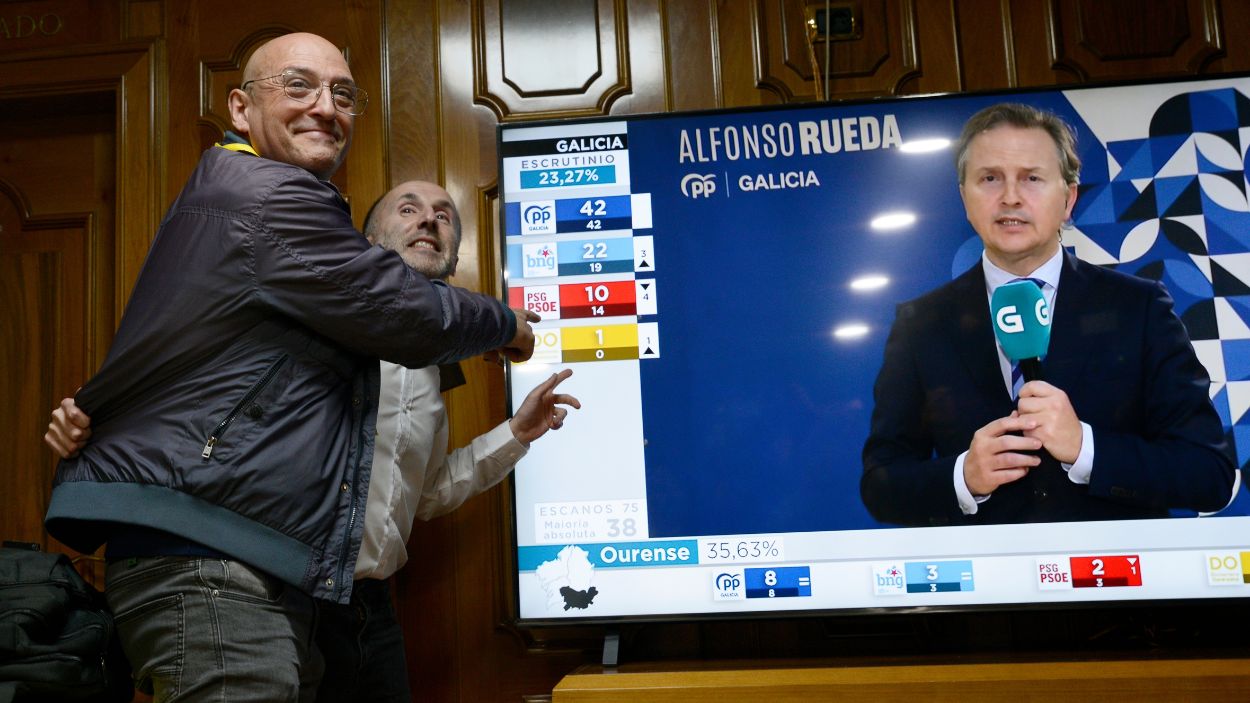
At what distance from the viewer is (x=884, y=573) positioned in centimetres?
237

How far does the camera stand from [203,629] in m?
1.51

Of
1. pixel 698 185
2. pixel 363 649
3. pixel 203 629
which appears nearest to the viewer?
pixel 203 629

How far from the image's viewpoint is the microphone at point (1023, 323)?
2.40 metres

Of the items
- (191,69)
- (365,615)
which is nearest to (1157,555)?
(365,615)

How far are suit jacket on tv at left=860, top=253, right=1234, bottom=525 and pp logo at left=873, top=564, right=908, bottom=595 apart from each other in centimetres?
11

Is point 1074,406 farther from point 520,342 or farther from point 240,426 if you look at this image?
point 240,426

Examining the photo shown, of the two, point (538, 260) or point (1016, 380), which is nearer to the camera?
point (1016, 380)

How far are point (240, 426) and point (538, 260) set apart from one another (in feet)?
3.67

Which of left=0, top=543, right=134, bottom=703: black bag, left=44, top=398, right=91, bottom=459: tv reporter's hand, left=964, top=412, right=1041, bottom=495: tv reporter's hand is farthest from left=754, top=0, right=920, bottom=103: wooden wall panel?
left=0, top=543, right=134, bottom=703: black bag

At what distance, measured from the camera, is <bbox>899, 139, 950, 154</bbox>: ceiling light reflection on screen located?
2537mm

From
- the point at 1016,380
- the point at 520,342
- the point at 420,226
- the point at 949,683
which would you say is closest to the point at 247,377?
the point at 520,342

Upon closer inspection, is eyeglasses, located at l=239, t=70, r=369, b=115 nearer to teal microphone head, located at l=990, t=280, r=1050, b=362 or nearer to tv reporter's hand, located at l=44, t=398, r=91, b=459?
tv reporter's hand, located at l=44, t=398, r=91, b=459

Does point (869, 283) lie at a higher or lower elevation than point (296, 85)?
lower

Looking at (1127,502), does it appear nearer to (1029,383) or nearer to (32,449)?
(1029,383)
